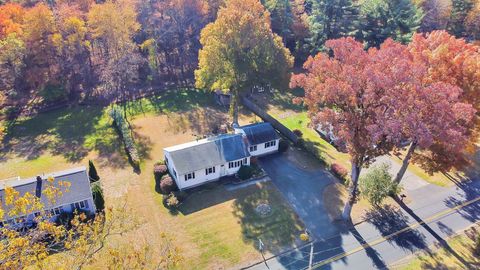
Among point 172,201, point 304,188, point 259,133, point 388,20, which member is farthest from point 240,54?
point 388,20

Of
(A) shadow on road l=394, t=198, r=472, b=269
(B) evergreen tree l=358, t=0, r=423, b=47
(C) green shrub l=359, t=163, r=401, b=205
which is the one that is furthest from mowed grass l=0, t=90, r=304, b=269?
(B) evergreen tree l=358, t=0, r=423, b=47

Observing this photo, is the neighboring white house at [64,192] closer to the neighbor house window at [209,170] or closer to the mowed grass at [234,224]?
the mowed grass at [234,224]

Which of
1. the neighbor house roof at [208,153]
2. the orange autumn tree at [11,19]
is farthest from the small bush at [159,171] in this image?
the orange autumn tree at [11,19]

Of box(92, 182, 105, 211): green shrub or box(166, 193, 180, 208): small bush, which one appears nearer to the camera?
box(92, 182, 105, 211): green shrub

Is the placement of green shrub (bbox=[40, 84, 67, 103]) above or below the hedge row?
above

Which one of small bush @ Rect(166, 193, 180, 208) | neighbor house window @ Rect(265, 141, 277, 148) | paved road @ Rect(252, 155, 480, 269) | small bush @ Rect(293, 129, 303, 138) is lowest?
paved road @ Rect(252, 155, 480, 269)

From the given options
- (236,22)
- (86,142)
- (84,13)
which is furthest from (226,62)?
(84,13)

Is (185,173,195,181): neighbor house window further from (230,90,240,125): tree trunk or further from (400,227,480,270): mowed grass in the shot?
(400,227,480,270): mowed grass
